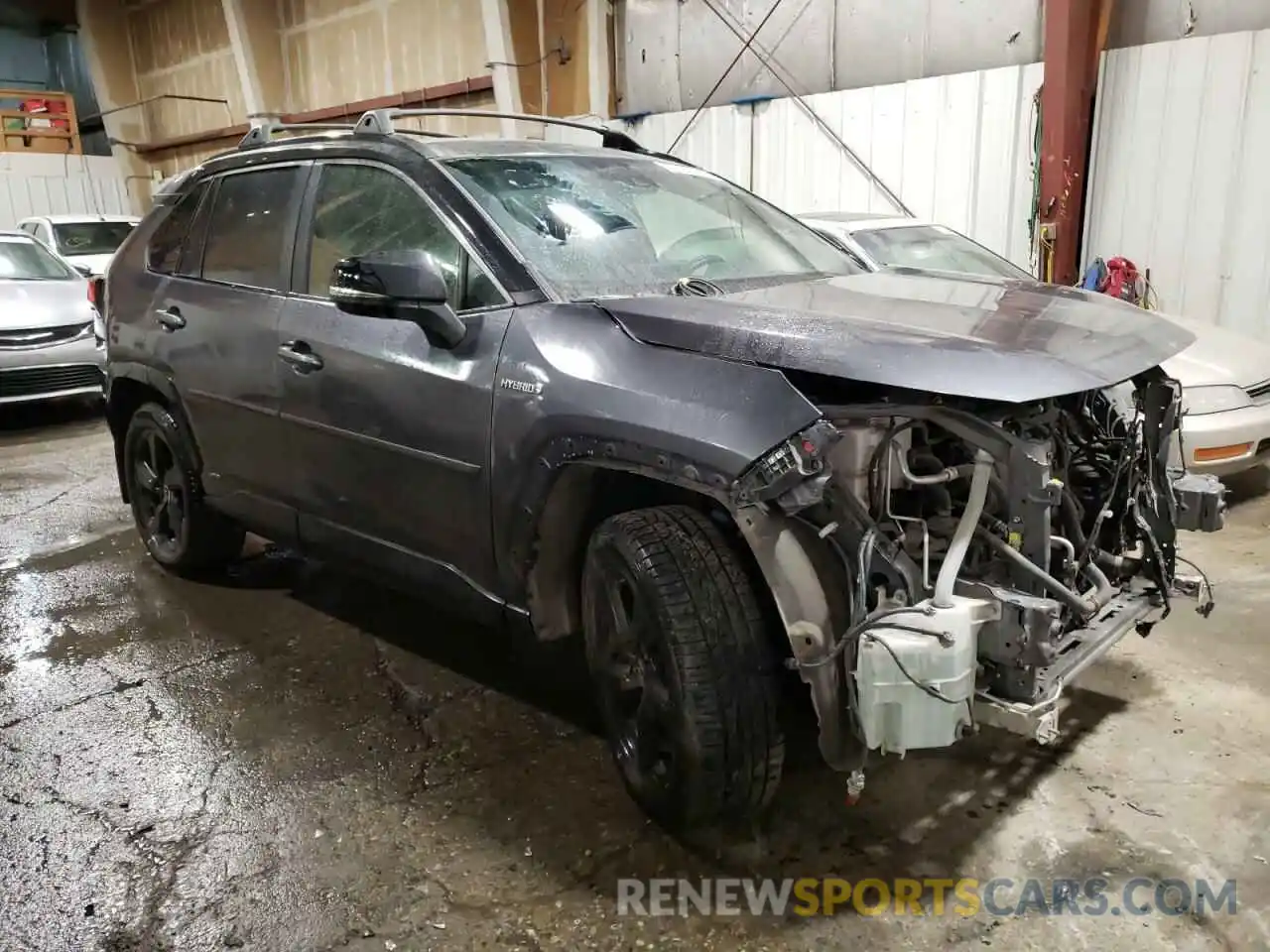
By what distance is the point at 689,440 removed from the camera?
211 centimetres

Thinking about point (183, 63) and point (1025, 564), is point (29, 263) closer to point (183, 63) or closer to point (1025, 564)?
point (183, 63)

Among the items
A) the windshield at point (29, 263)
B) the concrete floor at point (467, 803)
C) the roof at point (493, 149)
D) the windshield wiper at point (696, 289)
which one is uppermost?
the roof at point (493, 149)

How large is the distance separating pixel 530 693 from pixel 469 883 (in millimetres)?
961

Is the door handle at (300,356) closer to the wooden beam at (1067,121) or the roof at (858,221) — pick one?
the roof at (858,221)

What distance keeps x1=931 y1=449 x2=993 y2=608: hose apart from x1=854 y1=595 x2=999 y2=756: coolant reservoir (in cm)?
3

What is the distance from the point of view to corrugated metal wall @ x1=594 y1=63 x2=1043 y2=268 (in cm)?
727

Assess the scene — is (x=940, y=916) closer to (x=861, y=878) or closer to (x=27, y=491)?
(x=861, y=878)

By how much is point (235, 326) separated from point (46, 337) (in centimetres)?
555

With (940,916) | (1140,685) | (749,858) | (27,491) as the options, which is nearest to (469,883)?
(749,858)

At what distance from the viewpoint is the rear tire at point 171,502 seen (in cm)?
393

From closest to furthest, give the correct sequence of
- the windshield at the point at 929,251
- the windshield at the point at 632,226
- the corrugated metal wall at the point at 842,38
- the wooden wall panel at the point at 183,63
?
the windshield at the point at 632,226 < the windshield at the point at 929,251 < the corrugated metal wall at the point at 842,38 < the wooden wall panel at the point at 183,63

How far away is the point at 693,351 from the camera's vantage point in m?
2.23

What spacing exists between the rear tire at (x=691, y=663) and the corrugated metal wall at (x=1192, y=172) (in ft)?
19.1

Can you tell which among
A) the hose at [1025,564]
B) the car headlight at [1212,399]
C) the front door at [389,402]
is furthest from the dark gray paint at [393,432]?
the car headlight at [1212,399]
